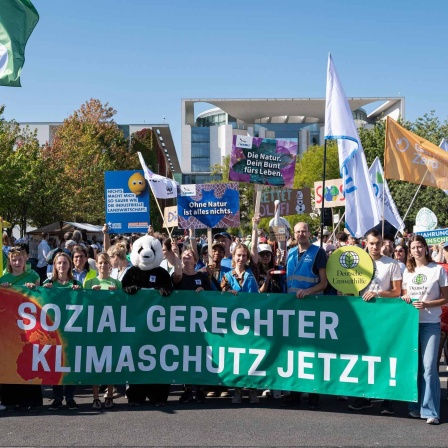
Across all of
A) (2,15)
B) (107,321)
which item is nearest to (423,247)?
(107,321)

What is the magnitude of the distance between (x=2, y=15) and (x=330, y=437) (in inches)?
251

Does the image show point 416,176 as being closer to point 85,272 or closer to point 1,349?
point 85,272

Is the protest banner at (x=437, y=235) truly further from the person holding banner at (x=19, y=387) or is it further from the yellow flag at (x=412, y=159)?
the person holding banner at (x=19, y=387)

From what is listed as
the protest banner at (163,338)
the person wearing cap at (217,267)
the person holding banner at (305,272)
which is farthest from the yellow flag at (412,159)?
the protest banner at (163,338)

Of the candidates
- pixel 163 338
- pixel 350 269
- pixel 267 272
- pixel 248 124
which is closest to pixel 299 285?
pixel 350 269

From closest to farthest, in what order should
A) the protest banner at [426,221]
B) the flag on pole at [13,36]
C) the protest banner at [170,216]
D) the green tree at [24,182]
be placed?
1. the flag on pole at [13,36]
2. the protest banner at [170,216]
3. the protest banner at [426,221]
4. the green tree at [24,182]

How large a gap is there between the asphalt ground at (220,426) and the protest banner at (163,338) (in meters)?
0.32

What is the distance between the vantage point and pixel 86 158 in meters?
44.1

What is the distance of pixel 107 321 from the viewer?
7508 millimetres

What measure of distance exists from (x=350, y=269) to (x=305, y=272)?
21.2 inches

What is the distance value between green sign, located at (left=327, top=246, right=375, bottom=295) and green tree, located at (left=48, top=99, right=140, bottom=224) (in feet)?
114

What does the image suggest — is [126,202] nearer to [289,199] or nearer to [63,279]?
[289,199]

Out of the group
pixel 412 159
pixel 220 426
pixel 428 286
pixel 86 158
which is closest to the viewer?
pixel 220 426

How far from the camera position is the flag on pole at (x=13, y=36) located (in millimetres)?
8953
